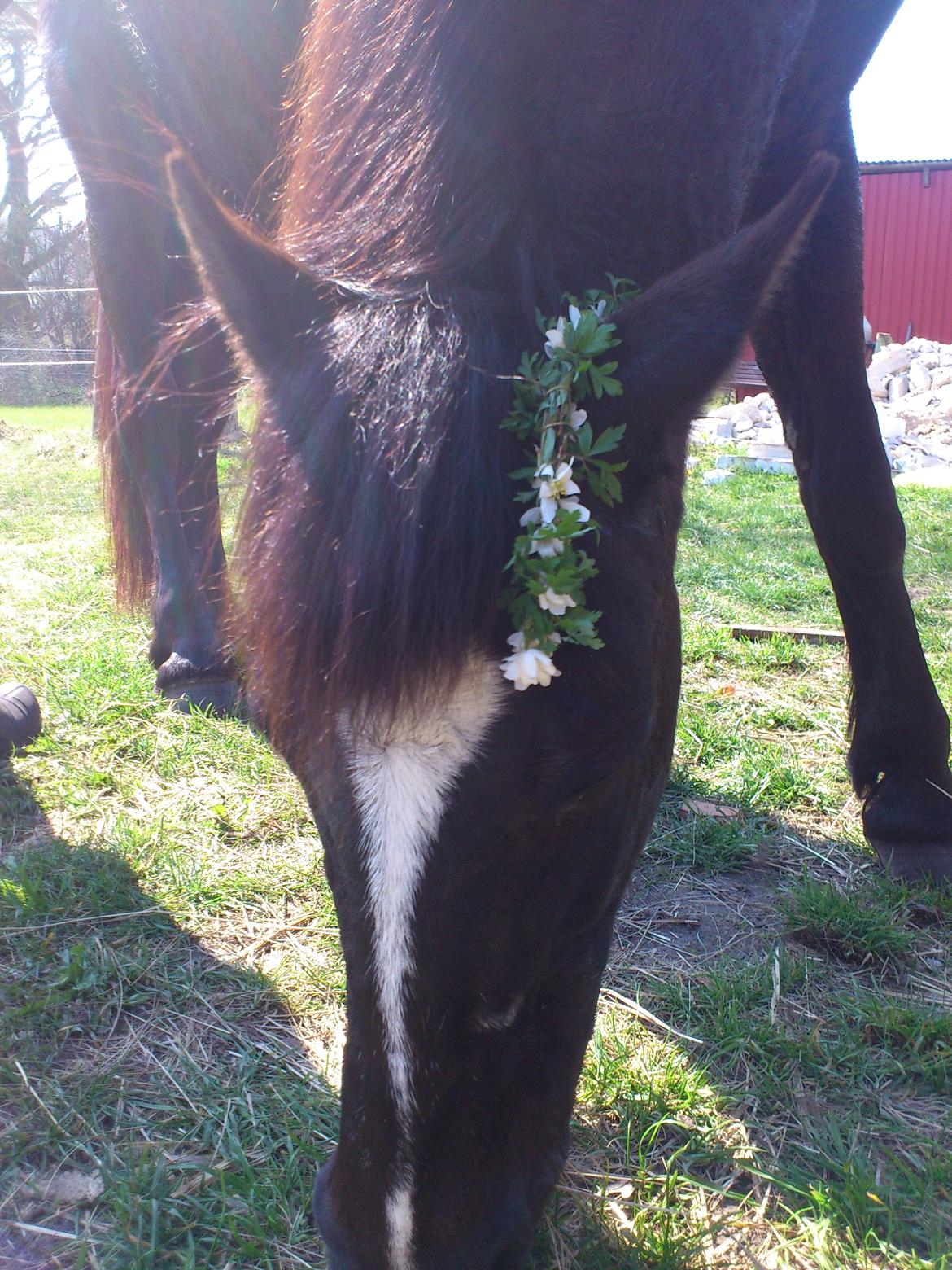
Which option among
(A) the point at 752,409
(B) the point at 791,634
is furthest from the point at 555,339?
(A) the point at 752,409

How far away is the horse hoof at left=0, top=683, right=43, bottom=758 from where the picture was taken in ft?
10.3

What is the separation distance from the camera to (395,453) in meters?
1.18

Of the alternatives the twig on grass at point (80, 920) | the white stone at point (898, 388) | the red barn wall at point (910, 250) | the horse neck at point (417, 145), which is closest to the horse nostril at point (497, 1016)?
the horse neck at point (417, 145)

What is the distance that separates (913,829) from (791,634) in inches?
70.0

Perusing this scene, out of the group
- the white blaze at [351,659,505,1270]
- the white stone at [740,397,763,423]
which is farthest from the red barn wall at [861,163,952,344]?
the white blaze at [351,659,505,1270]

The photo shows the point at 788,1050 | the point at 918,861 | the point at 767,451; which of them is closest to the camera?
the point at 788,1050

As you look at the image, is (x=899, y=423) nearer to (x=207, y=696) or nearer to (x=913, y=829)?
(x=913, y=829)

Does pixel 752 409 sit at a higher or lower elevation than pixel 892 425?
higher

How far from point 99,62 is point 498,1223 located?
129 inches

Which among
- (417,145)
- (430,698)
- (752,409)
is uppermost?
(417,145)

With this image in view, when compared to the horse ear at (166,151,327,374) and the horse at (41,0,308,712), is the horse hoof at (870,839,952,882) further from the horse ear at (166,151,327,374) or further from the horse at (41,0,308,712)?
the horse ear at (166,151,327,374)

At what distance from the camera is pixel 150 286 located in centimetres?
324

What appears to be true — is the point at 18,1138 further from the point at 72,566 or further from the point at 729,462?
the point at 729,462

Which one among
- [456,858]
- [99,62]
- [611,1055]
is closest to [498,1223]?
[456,858]
